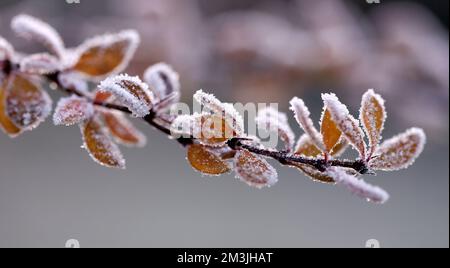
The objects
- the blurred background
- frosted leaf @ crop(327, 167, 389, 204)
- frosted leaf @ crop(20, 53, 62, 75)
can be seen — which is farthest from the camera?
the blurred background

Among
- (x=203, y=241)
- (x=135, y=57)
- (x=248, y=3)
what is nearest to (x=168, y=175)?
(x=203, y=241)

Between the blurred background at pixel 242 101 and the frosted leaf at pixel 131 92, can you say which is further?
the blurred background at pixel 242 101

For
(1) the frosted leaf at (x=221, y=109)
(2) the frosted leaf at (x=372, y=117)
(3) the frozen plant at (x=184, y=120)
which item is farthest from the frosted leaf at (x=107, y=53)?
(2) the frosted leaf at (x=372, y=117)

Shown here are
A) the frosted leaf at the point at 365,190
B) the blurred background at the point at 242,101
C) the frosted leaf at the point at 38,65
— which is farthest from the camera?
the blurred background at the point at 242,101

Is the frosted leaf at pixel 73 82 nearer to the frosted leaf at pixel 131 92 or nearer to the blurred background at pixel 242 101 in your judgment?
the frosted leaf at pixel 131 92

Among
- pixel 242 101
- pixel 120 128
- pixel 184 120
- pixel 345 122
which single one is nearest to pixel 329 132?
pixel 345 122

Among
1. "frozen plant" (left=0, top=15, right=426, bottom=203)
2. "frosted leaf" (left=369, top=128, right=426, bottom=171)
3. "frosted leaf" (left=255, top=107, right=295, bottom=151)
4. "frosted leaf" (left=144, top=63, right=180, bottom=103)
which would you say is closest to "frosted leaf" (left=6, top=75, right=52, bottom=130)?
"frozen plant" (left=0, top=15, right=426, bottom=203)

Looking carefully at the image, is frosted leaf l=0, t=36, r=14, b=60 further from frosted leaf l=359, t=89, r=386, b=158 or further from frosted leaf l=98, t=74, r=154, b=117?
frosted leaf l=359, t=89, r=386, b=158
